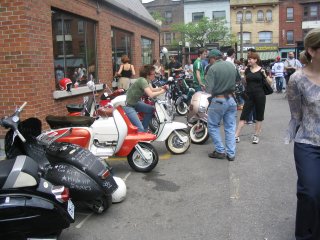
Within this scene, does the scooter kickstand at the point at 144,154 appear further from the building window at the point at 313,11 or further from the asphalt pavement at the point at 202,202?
the building window at the point at 313,11

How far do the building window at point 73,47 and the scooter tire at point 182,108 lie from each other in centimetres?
278

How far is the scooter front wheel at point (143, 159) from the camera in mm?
5926

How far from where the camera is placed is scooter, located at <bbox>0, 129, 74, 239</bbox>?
10.5ft

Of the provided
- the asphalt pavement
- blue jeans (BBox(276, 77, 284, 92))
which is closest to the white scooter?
the asphalt pavement

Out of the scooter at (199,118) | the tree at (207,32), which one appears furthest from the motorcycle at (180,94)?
the tree at (207,32)

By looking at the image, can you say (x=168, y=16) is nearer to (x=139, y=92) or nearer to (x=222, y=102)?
(x=139, y=92)

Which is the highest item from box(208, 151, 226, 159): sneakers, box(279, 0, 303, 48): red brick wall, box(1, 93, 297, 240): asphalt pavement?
box(279, 0, 303, 48): red brick wall

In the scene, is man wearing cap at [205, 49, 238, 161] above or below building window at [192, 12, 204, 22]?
below

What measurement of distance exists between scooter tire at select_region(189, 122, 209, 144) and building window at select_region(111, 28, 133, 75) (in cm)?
591

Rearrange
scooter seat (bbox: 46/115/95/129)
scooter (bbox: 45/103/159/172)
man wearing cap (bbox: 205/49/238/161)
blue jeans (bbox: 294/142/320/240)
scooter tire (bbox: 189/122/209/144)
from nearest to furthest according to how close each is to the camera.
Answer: blue jeans (bbox: 294/142/320/240)
scooter seat (bbox: 46/115/95/129)
scooter (bbox: 45/103/159/172)
man wearing cap (bbox: 205/49/238/161)
scooter tire (bbox: 189/122/209/144)

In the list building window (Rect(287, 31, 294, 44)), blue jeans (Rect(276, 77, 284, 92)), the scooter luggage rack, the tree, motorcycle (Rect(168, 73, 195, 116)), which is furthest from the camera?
building window (Rect(287, 31, 294, 44))

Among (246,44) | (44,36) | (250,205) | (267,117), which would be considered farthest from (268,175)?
(246,44)

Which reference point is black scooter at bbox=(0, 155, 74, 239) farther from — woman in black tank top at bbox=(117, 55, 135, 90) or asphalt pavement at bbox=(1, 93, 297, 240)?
woman in black tank top at bbox=(117, 55, 135, 90)

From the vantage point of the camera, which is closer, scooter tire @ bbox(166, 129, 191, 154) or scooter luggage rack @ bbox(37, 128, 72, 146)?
scooter luggage rack @ bbox(37, 128, 72, 146)
